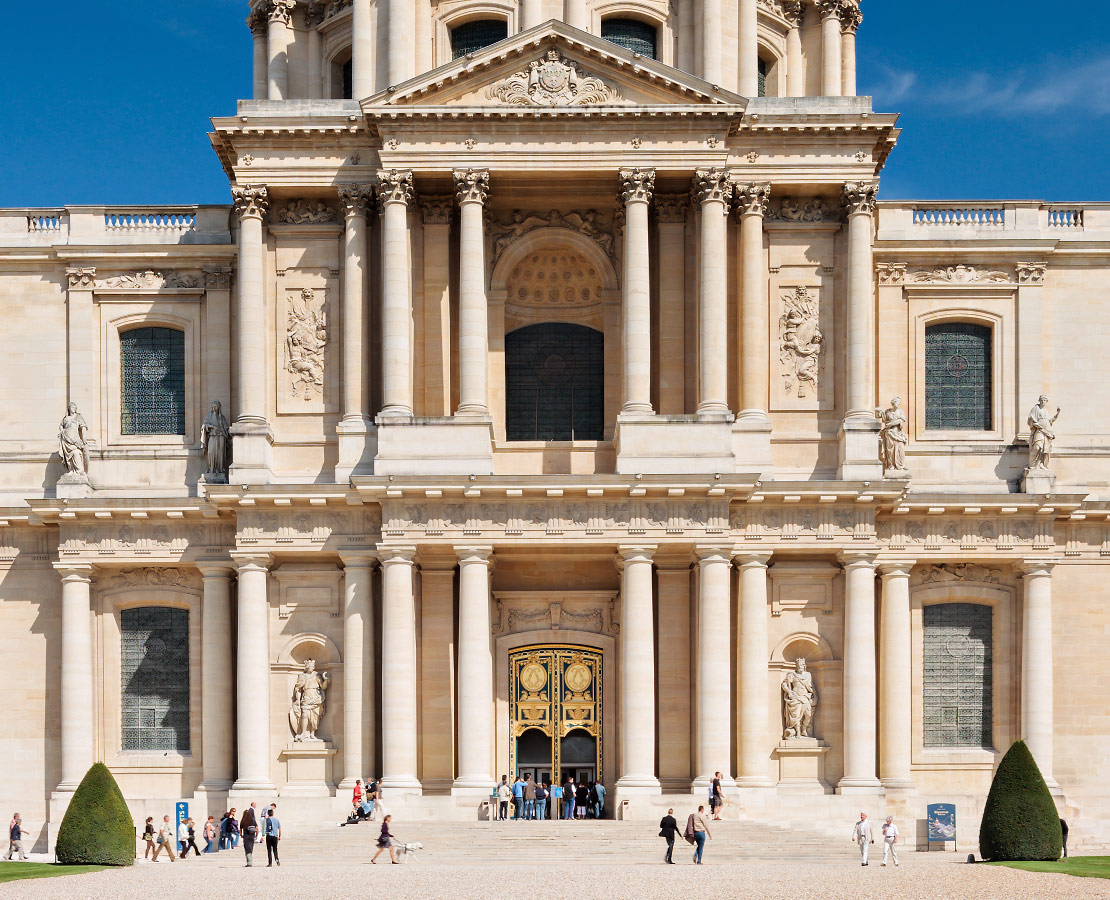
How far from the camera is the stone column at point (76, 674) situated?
4694cm

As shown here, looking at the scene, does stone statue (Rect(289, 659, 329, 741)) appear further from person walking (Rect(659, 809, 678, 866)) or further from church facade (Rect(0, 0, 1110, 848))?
person walking (Rect(659, 809, 678, 866))

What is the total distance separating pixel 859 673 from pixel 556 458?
9.93 m

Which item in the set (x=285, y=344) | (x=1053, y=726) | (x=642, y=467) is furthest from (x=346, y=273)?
(x=1053, y=726)

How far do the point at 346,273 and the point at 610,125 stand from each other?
8.15m

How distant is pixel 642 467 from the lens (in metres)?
44.9

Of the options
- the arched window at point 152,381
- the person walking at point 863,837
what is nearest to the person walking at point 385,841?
the person walking at point 863,837

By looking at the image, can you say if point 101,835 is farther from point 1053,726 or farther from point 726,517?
point 1053,726

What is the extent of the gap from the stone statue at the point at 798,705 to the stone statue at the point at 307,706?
12312 mm

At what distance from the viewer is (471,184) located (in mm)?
46062

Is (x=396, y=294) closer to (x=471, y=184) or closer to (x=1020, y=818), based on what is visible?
(x=471, y=184)

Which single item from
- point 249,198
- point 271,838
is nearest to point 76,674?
point 271,838

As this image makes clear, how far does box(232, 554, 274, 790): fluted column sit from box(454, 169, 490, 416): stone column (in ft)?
22.7

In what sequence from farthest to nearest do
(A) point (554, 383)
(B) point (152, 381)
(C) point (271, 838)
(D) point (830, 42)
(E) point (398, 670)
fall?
(D) point (830, 42) → (B) point (152, 381) → (A) point (554, 383) → (E) point (398, 670) → (C) point (271, 838)

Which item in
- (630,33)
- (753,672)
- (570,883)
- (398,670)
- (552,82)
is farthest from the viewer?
(630,33)
